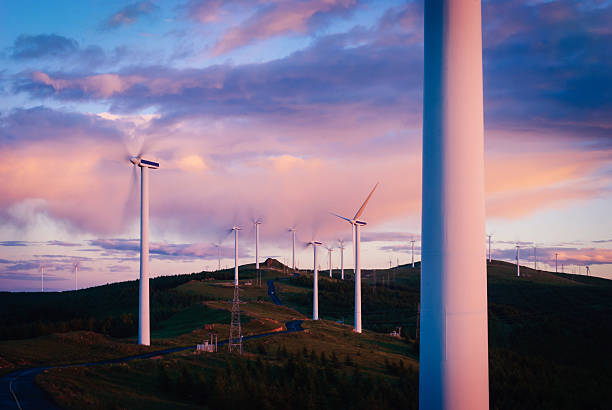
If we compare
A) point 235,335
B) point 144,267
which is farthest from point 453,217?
point 235,335

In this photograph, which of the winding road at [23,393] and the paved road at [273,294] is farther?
the paved road at [273,294]

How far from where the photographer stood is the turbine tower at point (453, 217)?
10.4m

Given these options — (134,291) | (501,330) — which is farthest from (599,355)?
(134,291)

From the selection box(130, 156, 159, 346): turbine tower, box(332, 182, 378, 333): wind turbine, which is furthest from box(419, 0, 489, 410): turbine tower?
box(332, 182, 378, 333): wind turbine

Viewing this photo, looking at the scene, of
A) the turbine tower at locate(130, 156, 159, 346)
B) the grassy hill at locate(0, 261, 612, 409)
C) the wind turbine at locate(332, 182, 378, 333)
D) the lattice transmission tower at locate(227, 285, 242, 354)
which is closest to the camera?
the grassy hill at locate(0, 261, 612, 409)

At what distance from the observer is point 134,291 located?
17575 centimetres

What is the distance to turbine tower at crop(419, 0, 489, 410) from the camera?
34.2 ft

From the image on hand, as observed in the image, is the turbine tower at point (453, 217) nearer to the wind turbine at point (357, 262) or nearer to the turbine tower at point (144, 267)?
the turbine tower at point (144, 267)

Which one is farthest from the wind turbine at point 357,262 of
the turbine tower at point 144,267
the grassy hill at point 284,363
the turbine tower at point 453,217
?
the turbine tower at point 453,217

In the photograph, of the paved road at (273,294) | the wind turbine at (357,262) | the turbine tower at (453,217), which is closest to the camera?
the turbine tower at (453,217)

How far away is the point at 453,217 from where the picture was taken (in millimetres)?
10766

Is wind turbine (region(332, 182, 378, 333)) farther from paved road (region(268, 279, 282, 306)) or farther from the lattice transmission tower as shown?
paved road (region(268, 279, 282, 306))

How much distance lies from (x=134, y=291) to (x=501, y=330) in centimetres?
10865

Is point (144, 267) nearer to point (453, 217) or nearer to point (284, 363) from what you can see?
point (284, 363)
